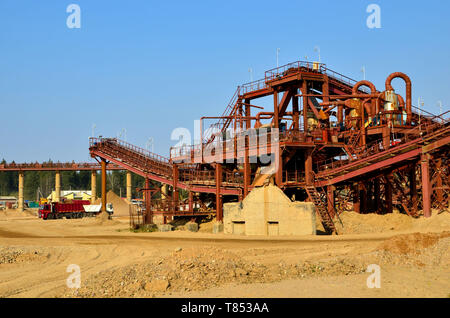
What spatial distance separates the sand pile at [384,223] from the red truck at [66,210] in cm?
3828

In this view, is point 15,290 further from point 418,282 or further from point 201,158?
point 201,158

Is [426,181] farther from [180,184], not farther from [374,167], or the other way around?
[180,184]

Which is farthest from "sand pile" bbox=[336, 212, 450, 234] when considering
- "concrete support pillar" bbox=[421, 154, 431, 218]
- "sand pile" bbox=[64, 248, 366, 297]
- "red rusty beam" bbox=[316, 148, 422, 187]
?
"sand pile" bbox=[64, 248, 366, 297]

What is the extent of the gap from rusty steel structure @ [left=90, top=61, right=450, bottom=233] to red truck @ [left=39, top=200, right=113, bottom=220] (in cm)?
1648

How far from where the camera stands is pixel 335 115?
4316 cm

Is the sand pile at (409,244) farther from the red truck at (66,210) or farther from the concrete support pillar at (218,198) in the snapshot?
the red truck at (66,210)

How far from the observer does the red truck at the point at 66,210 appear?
2271 inches

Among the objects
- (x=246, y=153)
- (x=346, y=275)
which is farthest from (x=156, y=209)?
(x=346, y=275)

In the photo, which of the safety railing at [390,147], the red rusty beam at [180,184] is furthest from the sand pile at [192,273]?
the red rusty beam at [180,184]

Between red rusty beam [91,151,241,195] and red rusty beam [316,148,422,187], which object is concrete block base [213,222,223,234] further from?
red rusty beam [316,148,422,187]

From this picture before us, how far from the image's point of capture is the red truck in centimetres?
5769

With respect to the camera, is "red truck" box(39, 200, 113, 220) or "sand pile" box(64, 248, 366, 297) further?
"red truck" box(39, 200, 113, 220)

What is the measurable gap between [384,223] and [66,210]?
42.3m

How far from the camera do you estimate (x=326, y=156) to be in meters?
39.0
